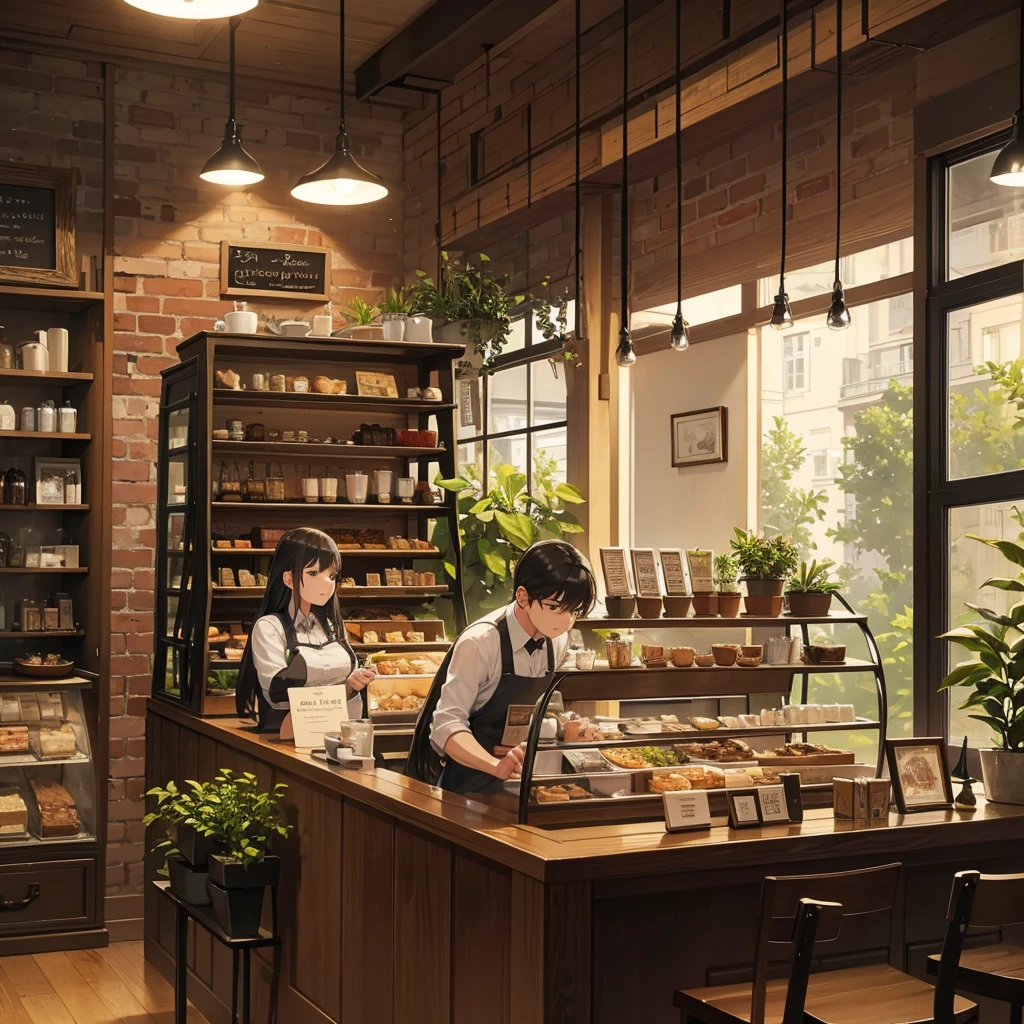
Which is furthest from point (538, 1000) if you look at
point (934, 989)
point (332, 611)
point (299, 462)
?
point (299, 462)

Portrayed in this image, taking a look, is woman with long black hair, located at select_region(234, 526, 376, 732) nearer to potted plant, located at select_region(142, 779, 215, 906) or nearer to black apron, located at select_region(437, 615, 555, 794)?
potted plant, located at select_region(142, 779, 215, 906)

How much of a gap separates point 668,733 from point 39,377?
4.11m

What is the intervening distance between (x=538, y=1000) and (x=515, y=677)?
1100 millimetres

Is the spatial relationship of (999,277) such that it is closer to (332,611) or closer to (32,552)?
(332,611)

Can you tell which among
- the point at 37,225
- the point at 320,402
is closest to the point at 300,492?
the point at 320,402

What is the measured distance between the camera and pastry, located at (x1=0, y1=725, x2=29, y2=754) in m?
6.05

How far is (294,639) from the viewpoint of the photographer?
471 centimetres

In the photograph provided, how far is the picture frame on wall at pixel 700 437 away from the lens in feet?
17.9

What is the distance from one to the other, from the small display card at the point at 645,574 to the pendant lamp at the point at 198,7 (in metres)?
1.78

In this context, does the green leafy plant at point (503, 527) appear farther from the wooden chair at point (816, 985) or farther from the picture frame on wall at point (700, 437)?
the wooden chair at point (816, 985)

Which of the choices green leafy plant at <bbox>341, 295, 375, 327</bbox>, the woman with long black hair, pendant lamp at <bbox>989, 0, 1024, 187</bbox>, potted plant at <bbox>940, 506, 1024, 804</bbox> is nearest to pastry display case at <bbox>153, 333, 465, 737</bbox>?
green leafy plant at <bbox>341, 295, 375, 327</bbox>

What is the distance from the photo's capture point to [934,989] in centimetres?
284

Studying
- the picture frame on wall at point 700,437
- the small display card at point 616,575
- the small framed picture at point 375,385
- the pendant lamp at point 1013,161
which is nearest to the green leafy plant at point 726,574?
the small display card at point 616,575

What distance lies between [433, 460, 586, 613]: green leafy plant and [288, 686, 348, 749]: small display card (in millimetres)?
1703
